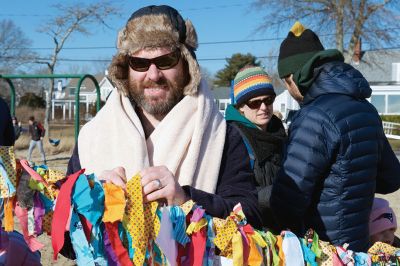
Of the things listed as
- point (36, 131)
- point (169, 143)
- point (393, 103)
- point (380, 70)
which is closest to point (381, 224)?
point (169, 143)

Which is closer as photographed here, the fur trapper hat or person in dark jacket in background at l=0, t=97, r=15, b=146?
person in dark jacket in background at l=0, t=97, r=15, b=146

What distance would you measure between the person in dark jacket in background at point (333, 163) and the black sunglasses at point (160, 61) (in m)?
0.61

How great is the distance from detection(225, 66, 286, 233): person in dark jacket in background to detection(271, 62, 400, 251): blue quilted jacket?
2.89ft

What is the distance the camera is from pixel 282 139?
11.2ft

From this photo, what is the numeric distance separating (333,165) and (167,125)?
2.29 feet

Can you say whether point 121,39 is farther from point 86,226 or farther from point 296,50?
point 296,50

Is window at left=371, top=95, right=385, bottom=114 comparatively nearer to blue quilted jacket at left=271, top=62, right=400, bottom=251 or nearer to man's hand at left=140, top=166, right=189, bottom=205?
blue quilted jacket at left=271, top=62, right=400, bottom=251

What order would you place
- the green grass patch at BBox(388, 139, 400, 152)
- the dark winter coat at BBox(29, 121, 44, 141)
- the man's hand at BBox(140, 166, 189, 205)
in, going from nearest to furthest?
the man's hand at BBox(140, 166, 189, 205)
the dark winter coat at BBox(29, 121, 44, 141)
the green grass patch at BBox(388, 139, 400, 152)

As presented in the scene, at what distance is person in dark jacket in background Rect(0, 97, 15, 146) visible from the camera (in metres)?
1.53

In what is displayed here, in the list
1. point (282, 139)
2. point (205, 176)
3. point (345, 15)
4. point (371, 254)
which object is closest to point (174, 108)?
point (205, 176)

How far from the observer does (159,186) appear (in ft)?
5.16

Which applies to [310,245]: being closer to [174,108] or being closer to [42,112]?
[174,108]

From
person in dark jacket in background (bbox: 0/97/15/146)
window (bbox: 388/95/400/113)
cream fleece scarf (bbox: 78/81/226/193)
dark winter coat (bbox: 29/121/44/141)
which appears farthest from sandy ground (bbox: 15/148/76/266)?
window (bbox: 388/95/400/113)

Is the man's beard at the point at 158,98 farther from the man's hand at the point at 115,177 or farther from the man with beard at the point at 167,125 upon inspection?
the man's hand at the point at 115,177
